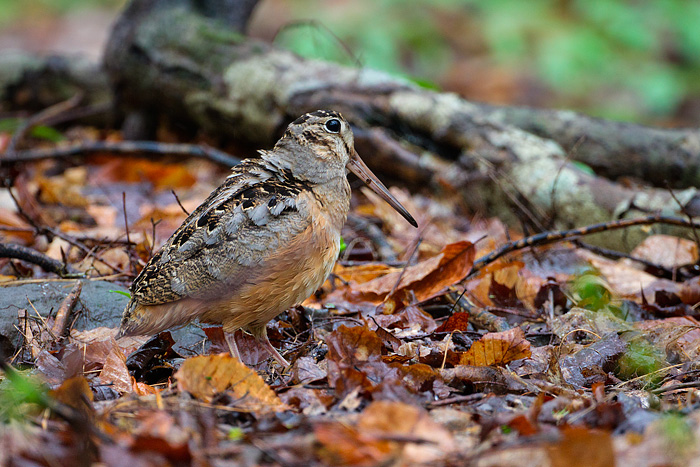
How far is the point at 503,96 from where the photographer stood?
13.0m

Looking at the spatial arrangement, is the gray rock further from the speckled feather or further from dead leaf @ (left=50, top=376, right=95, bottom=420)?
dead leaf @ (left=50, top=376, right=95, bottom=420)

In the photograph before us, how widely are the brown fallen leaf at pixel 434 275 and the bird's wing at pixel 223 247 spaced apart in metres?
0.95

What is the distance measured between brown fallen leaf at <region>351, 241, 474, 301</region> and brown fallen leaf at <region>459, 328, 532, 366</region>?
0.84m

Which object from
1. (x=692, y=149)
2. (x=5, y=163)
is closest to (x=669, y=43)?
(x=692, y=149)

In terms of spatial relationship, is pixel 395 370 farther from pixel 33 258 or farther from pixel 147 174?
pixel 147 174

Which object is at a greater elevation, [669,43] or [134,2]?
[134,2]

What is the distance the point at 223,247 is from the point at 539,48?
36.9 feet

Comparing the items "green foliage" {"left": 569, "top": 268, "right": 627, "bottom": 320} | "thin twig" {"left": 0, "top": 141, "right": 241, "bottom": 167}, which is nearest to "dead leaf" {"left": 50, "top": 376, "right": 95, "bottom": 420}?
"green foliage" {"left": 569, "top": 268, "right": 627, "bottom": 320}

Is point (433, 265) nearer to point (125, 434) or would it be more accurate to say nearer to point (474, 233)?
point (474, 233)

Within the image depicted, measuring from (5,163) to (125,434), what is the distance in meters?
4.22

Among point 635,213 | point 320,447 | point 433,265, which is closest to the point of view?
point 320,447

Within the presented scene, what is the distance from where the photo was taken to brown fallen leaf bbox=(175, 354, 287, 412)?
2.65 metres

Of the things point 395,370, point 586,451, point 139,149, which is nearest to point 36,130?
point 139,149

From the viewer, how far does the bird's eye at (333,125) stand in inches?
144
